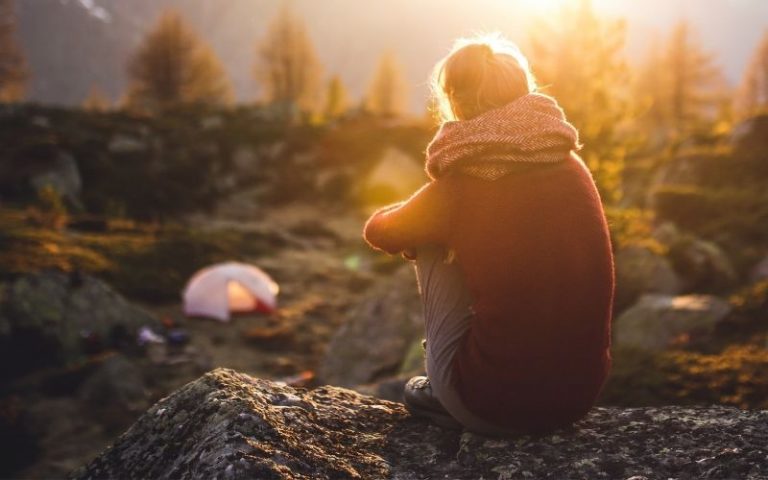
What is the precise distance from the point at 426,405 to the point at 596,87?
12.4m

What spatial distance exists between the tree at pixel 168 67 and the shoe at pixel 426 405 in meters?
49.0

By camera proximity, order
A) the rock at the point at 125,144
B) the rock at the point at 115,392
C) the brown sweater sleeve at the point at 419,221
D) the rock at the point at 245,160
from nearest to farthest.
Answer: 1. the brown sweater sleeve at the point at 419,221
2. the rock at the point at 115,392
3. the rock at the point at 125,144
4. the rock at the point at 245,160

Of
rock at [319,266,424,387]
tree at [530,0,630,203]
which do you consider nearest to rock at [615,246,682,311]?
tree at [530,0,630,203]

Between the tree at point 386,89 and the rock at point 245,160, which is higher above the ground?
the tree at point 386,89

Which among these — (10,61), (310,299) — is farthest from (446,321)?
(10,61)

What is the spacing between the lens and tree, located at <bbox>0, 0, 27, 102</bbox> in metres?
56.3

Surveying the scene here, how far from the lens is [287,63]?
5662cm

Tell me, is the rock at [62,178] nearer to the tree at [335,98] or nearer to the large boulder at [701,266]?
the large boulder at [701,266]

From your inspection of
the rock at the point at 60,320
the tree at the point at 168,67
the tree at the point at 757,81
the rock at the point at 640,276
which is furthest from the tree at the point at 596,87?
the tree at the point at 757,81

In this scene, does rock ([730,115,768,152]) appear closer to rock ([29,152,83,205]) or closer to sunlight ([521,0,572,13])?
sunlight ([521,0,572,13])

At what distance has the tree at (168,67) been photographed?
49812 mm

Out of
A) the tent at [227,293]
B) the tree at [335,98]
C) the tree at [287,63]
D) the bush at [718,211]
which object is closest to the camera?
the bush at [718,211]

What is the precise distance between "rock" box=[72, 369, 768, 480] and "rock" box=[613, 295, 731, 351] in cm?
497

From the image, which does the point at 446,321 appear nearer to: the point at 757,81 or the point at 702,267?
the point at 702,267
